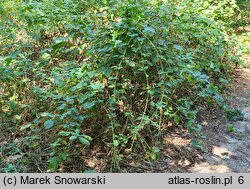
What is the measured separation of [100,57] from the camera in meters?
3.25

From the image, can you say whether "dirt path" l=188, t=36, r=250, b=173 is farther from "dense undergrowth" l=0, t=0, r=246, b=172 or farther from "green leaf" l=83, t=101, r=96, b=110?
"green leaf" l=83, t=101, r=96, b=110

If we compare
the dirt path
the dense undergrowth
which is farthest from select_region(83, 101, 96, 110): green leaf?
the dirt path

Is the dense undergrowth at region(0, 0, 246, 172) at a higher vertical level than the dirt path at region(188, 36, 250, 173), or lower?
higher

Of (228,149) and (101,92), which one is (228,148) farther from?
(101,92)

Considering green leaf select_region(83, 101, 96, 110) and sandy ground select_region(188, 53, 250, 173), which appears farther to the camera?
sandy ground select_region(188, 53, 250, 173)

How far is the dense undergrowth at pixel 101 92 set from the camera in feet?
9.39

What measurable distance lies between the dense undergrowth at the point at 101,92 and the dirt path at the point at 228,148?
0.66ft

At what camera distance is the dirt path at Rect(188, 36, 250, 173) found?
3074 millimetres

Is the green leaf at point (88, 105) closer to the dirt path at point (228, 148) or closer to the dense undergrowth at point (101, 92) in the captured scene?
the dense undergrowth at point (101, 92)

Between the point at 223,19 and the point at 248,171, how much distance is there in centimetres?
440

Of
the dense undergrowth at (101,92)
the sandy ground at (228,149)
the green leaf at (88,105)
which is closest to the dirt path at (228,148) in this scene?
the sandy ground at (228,149)

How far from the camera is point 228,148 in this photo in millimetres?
3459

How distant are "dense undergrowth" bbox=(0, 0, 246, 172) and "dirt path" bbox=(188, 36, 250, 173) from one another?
203 millimetres

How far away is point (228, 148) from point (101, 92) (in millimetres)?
1605
